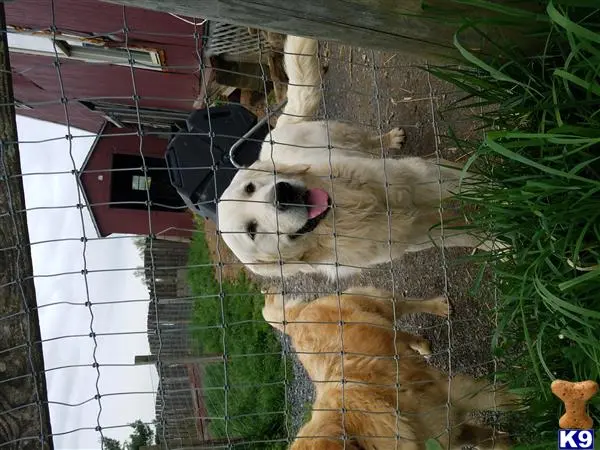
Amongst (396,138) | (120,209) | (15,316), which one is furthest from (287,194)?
(120,209)

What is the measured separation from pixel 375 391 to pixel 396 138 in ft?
8.51

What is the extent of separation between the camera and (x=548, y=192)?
5.34 feet

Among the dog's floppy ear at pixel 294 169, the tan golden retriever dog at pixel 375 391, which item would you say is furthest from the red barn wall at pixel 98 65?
the tan golden retriever dog at pixel 375 391

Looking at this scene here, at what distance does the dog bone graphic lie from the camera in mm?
1546

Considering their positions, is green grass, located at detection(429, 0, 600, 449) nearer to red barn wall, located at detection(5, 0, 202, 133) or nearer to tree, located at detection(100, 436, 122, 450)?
tree, located at detection(100, 436, 122, 450)

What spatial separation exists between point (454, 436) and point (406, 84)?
320 centimetres

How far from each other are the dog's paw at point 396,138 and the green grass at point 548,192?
2.99m

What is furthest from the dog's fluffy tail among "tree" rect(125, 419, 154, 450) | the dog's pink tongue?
"tree" rect(125, 419, 154, 450)

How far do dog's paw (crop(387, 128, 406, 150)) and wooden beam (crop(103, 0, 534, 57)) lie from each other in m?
3.21

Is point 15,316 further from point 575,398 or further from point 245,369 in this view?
point 245,369

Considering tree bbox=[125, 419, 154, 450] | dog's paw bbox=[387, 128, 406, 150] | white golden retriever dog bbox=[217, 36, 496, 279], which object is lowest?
tree bbox=[125, 419, 154, 450]

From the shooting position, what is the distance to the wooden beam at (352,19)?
1631 millimetres

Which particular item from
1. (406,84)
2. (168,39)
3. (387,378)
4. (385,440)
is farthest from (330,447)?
(168,39)

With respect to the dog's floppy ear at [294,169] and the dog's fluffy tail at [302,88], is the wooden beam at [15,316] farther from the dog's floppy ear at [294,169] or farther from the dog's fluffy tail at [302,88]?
the dog's fluffy tail at [302,88]
